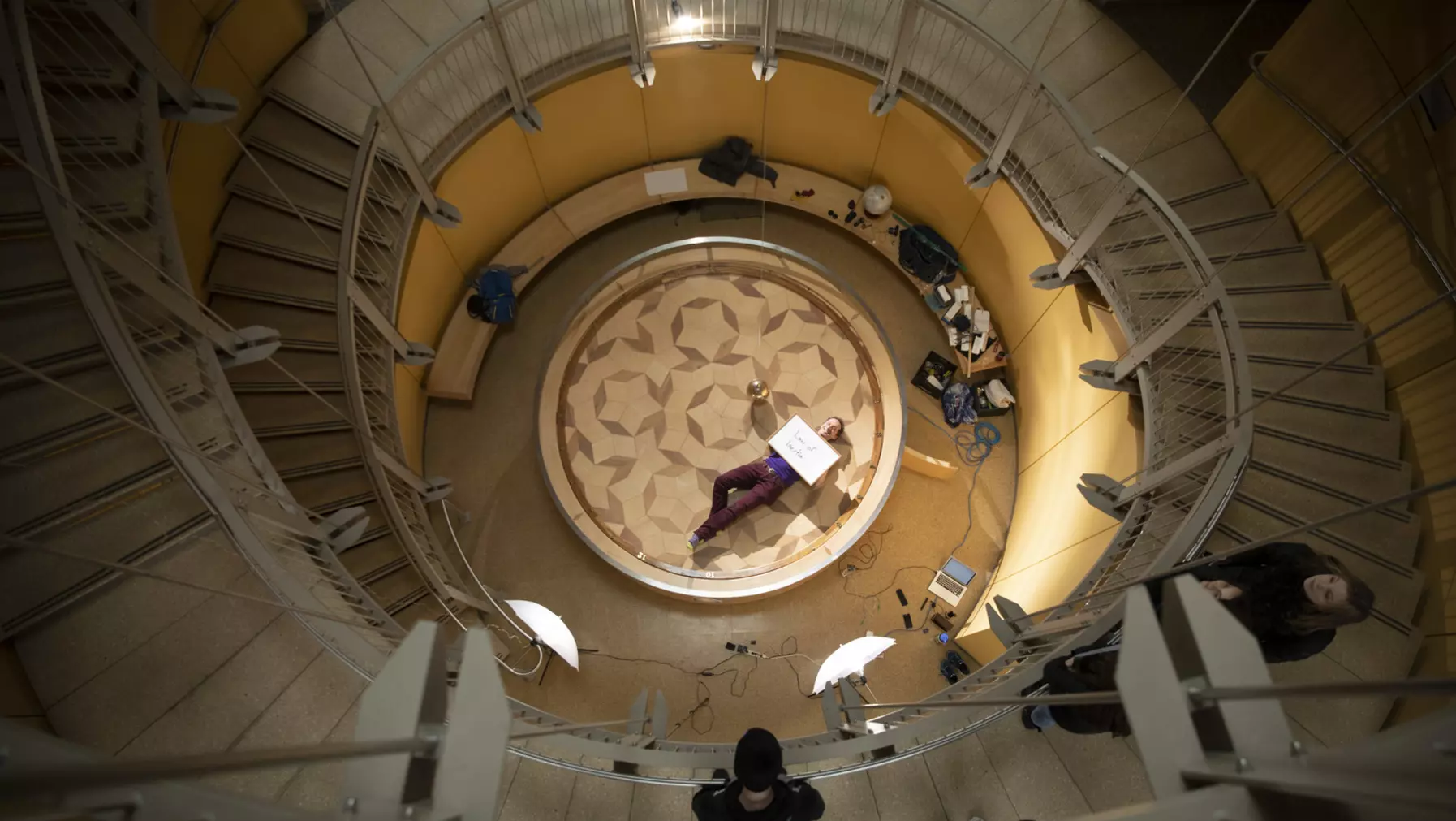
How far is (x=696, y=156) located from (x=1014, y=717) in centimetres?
816

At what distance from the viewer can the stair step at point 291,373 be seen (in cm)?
634

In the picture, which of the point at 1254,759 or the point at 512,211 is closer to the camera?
the point at 1254,759

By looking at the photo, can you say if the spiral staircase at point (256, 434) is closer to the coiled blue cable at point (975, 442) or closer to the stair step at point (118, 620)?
the stair step at point (118, 620)

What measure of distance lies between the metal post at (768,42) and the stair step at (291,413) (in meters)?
5.55

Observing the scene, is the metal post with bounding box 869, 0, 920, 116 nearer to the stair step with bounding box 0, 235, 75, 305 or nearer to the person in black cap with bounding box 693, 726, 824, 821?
the person in black cap with bounding box 693, 726, 824, 821

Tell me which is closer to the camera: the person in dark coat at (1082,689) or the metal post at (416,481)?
the person in dark coat at (1082,689)

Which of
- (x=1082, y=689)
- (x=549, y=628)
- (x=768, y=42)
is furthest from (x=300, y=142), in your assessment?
(x=1082, y=689)

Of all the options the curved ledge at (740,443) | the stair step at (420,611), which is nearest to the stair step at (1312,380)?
the curved ledge at (740,443)

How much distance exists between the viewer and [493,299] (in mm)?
9078

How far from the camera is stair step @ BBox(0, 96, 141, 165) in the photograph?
16.1 feet

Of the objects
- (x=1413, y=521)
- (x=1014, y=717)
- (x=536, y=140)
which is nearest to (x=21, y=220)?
(x=536, y=140)

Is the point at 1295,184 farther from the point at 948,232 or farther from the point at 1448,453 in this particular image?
the point at 948,232

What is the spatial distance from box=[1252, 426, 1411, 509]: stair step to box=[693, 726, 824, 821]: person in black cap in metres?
4.55

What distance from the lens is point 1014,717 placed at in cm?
496
